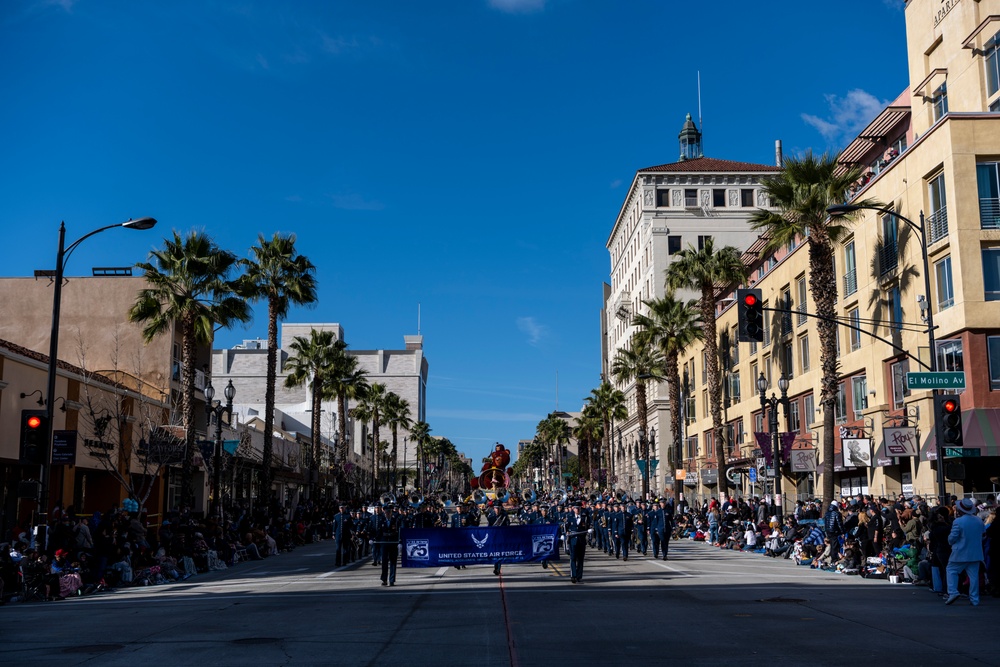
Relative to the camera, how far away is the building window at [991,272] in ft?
100

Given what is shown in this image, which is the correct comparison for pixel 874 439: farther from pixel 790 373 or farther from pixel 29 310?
pixel 29 310

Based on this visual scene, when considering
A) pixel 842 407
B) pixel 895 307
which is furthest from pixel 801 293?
pixel 895 307

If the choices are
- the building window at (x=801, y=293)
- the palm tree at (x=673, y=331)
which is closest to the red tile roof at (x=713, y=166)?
the palm tree at (x=673, y=331)

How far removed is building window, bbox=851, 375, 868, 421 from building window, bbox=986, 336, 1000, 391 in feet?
23.5

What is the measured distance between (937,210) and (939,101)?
400 inches

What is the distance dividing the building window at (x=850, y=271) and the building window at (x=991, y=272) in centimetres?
814

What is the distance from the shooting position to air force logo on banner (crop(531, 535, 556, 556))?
21.9 meters

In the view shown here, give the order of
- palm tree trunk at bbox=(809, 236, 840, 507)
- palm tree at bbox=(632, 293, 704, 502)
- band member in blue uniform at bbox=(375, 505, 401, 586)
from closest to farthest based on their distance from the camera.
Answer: band member in blue uniform at bbox=(375, 505, 401, 586) < palm tree trunk at bbox=(809, 236, 840, 507) < palm tree at bbox=(632, 293, 704, 502)

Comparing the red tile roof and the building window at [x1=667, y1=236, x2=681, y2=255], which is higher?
the red tile roof

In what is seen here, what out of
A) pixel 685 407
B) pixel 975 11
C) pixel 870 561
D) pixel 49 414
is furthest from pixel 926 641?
pixel 685 407

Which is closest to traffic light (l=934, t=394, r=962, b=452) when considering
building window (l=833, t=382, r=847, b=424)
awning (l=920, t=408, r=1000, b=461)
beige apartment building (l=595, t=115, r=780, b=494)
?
awning (l=920, t=408, r=1000, b=461)

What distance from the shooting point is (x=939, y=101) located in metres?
40.1

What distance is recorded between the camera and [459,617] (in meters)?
14.1

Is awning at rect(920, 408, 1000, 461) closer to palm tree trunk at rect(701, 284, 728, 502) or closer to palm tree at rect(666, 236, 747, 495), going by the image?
palm tree trunk at rect(701, 284, 728, 502)
